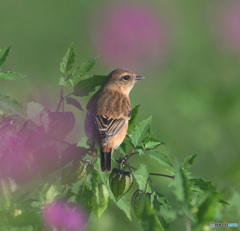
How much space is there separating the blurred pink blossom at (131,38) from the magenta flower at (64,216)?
1038cm

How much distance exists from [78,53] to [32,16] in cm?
210

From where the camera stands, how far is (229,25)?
15.3 m

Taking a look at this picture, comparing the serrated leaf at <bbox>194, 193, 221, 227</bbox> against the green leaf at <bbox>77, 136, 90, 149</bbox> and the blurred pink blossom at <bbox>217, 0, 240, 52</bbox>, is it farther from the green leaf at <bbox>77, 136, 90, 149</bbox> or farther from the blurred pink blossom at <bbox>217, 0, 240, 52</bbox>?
the blurred pink blossom at <bbox>217, 0, 240, 52</bbox>

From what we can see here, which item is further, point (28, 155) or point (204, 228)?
point (28, 155)

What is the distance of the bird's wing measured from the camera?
5.26 m

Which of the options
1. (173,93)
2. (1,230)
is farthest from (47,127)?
(173,93)

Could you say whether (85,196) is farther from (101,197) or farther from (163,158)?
(163,158)

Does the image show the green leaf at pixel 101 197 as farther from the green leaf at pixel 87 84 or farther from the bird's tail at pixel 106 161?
the green leaf at pixel 87 84

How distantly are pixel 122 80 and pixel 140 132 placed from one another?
2.80 meters

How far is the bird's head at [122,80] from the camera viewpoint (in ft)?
23.1

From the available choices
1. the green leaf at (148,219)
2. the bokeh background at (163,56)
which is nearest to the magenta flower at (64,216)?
the green leaf at (148,219)

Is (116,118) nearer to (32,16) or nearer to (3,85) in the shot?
(3,85)

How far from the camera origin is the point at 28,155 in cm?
441

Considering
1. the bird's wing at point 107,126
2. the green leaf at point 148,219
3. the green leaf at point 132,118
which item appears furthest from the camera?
the bird's wing at point 107,126
